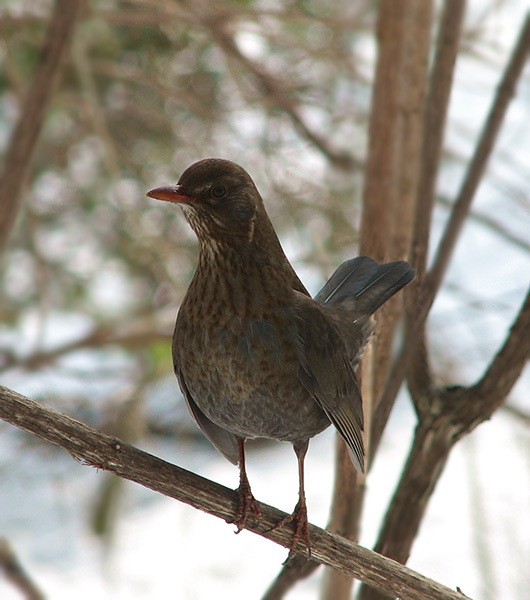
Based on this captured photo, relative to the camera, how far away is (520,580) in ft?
9.99

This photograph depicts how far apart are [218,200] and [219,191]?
0.02 metres

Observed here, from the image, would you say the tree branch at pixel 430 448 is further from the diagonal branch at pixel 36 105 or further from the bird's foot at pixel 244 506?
the diagonal branch at pixel 36 105

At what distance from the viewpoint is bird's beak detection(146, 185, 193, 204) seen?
66.4 inches

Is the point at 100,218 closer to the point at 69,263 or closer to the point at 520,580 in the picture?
the point at 69,263

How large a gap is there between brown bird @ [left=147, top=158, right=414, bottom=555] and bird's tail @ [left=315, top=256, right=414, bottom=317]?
0.89 feet

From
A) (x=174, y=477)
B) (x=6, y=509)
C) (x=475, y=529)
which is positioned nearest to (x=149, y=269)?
(x=6, y=509)

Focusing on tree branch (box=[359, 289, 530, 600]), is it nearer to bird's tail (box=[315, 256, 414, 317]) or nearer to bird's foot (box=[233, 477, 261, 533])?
bird's tail (box=[315, 256, 414, 317])

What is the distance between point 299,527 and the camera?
1.95 meters

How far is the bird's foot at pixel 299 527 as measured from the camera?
188 centimetres

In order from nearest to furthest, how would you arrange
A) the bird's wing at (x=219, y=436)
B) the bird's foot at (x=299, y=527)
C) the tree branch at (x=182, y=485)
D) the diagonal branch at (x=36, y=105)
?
the tree branch at (x=182, y=485) → the bird's foot at (x=299, y=527) → the bird's wing at (x=219, y=436) → the diagonal branch at (x=36, y=105)

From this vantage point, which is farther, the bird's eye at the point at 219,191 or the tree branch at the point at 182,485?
the bird's eye at the point at 219,191

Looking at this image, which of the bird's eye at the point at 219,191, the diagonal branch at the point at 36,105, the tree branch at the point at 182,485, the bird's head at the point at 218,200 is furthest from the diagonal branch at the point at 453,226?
the diagonal branch at the point at 36,105

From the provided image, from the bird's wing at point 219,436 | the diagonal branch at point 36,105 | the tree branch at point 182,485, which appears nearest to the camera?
the tree branch at point 182,485

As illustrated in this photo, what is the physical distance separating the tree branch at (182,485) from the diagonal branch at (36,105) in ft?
6.40
